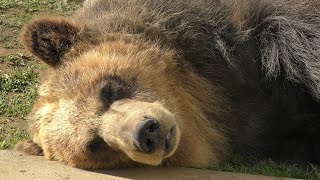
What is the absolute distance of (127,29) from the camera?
477cm

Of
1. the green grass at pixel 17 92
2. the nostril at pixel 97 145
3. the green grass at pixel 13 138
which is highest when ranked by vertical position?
the nostril at pixel 97 145

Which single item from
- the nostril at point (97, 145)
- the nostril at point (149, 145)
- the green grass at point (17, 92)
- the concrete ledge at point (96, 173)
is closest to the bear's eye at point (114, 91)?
the nostril at point (97, 145)

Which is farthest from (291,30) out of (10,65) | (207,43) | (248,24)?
(10,65)

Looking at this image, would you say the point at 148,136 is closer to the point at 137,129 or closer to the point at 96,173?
the point at 137,129

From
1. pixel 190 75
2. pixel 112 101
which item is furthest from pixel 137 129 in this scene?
pixel 190 75

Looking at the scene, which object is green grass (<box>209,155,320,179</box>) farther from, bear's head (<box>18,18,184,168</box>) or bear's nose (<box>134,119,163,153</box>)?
bear's nose (<box>134,119,163,153</box>)

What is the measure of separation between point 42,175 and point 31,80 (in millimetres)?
3369

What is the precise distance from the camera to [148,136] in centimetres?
372

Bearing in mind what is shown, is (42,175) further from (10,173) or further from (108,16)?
(108,16)

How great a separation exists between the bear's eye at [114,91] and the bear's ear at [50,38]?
0.51 meters

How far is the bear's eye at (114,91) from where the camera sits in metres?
4.25

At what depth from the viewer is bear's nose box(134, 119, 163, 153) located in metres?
3.72

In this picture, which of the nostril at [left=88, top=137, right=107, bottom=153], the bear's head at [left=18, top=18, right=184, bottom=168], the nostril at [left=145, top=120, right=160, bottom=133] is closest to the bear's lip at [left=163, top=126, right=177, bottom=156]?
the bear's head at [left=18, top=18, right=184, bottom=168]

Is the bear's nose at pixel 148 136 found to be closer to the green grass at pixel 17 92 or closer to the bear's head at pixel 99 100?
the bear's head at pixel 99 100
